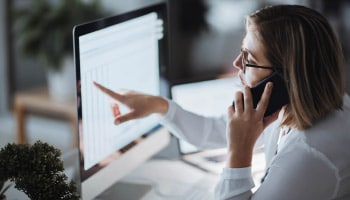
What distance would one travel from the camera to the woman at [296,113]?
1.16m

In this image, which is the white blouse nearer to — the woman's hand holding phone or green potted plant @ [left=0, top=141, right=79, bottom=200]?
the woman's hand holding phone

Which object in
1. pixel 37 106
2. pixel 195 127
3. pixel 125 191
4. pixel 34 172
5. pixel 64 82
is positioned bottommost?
pixel 37 106

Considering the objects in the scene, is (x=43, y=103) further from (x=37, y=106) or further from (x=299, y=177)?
(x=299, y=177)

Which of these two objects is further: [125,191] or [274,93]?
[125,191]

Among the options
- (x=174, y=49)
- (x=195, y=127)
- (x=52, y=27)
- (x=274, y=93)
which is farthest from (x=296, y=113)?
(x=174, y=49)

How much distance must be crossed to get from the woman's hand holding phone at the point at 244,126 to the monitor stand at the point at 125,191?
1.05ft

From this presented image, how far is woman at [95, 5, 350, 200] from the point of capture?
3.80ft

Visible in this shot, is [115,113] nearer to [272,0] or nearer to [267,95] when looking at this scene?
[267,95]

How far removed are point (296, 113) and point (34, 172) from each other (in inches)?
19.9

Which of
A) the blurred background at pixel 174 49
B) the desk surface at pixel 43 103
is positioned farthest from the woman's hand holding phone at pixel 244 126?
the blurred background at pixel 174 49

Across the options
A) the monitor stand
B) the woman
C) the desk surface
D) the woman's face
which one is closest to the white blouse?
the woman

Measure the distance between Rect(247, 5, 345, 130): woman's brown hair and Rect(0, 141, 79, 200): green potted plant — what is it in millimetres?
456

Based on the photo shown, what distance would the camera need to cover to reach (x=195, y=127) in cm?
155

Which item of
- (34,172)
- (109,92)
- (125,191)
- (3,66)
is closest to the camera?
(34,172)
